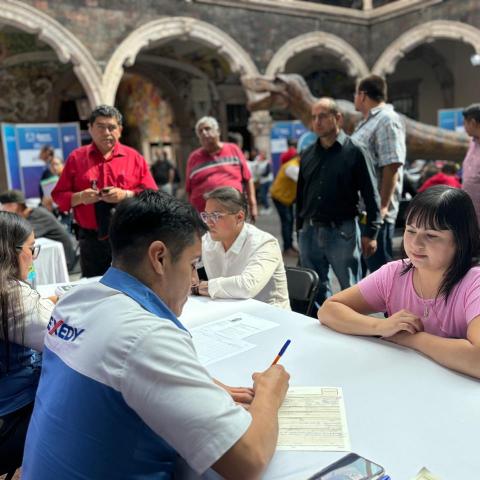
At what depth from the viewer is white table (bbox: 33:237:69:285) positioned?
4.23 m

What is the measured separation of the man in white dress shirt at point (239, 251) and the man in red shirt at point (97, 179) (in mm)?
1097

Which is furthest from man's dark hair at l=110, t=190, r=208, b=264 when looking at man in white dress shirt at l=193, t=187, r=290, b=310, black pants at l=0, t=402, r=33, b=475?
man in white dress shirt at l=193, t=187, r=290, b=310

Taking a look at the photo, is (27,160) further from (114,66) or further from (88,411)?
(88,411)

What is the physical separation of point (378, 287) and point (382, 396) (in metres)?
0.64

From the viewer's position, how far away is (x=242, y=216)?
102 inches

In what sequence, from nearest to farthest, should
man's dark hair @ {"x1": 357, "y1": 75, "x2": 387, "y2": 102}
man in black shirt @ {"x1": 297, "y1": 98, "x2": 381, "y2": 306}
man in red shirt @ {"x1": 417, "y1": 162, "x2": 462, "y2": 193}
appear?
man in black shirt @ {"x1": 297, "y1": 98, "x2": 381, "y2": 306} → man's dark hair @ {"x1": 357, "y1": 75, "x2": 387, "y2": 102} → man in red shirt @ {"x1": 417, "y1": 162, "x2": 462, "y2": 193}

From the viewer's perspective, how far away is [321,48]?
532 inches

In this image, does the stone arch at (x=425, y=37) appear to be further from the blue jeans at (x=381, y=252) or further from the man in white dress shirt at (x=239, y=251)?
the man in white dress shirt at (x=239, y=251)

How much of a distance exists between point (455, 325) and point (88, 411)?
4.13ft

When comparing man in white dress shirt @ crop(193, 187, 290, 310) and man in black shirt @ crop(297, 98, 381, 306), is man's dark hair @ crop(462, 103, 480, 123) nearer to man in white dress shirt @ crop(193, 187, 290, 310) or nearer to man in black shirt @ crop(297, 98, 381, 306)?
man in black shirt @ crop(297, 98, 381, 306)

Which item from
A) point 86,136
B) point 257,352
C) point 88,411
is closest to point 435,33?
point 86,136

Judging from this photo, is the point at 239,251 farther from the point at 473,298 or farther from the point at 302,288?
the point at 473,298

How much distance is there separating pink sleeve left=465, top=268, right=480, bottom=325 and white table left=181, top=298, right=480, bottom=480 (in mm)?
203

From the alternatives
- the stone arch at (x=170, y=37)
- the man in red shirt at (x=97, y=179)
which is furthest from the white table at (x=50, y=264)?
the stone arch at (x=170, y=37)
